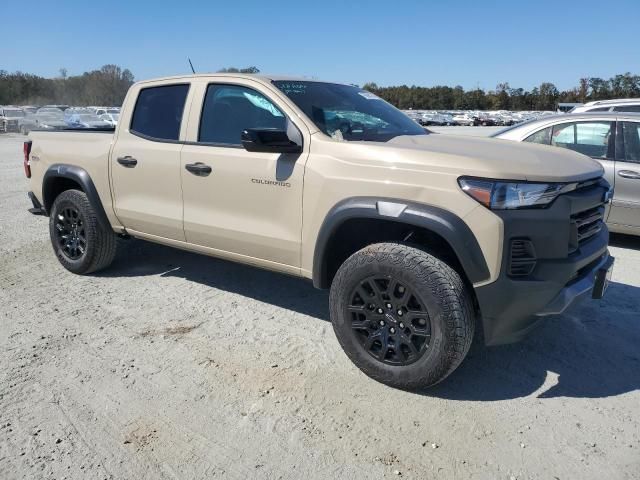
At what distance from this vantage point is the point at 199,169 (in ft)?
13.1

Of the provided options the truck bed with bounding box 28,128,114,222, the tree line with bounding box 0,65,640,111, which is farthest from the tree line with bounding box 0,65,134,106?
the truck bed with bounding box 28,128,114,222

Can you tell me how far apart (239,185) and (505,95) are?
346 ft

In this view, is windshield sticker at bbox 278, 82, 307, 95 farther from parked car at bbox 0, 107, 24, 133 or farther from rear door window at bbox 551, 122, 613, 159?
parked car at bbox 0, 107, 24, 133

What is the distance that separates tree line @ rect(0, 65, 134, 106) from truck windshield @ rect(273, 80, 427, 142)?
268ft

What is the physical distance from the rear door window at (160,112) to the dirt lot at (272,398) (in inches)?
54.4

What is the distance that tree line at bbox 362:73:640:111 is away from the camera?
255ft

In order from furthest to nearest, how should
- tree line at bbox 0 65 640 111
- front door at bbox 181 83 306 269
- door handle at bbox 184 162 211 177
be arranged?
tree line at bbox 0 65 640 111 → door handle at bbox 184 162 211 177 → front door at bbox 181 83 306 269

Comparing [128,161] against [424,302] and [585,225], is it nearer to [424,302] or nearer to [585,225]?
[424,302]

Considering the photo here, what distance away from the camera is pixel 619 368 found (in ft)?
11.3

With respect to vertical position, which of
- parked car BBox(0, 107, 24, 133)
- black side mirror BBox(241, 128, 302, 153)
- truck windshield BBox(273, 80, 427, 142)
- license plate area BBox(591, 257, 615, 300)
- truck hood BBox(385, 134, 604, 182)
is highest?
parked car BBox(0, 107, 24, 133)

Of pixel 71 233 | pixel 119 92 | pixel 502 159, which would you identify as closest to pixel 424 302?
pixel 502 159

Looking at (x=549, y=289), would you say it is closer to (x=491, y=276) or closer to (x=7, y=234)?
(x=491, y=276)

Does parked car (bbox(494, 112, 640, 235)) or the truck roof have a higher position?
the truck roof

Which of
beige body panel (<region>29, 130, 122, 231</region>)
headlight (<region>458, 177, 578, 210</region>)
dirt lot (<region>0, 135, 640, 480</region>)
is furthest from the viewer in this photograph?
beige body panel (<region>29, 130, 122, 231</region>)
